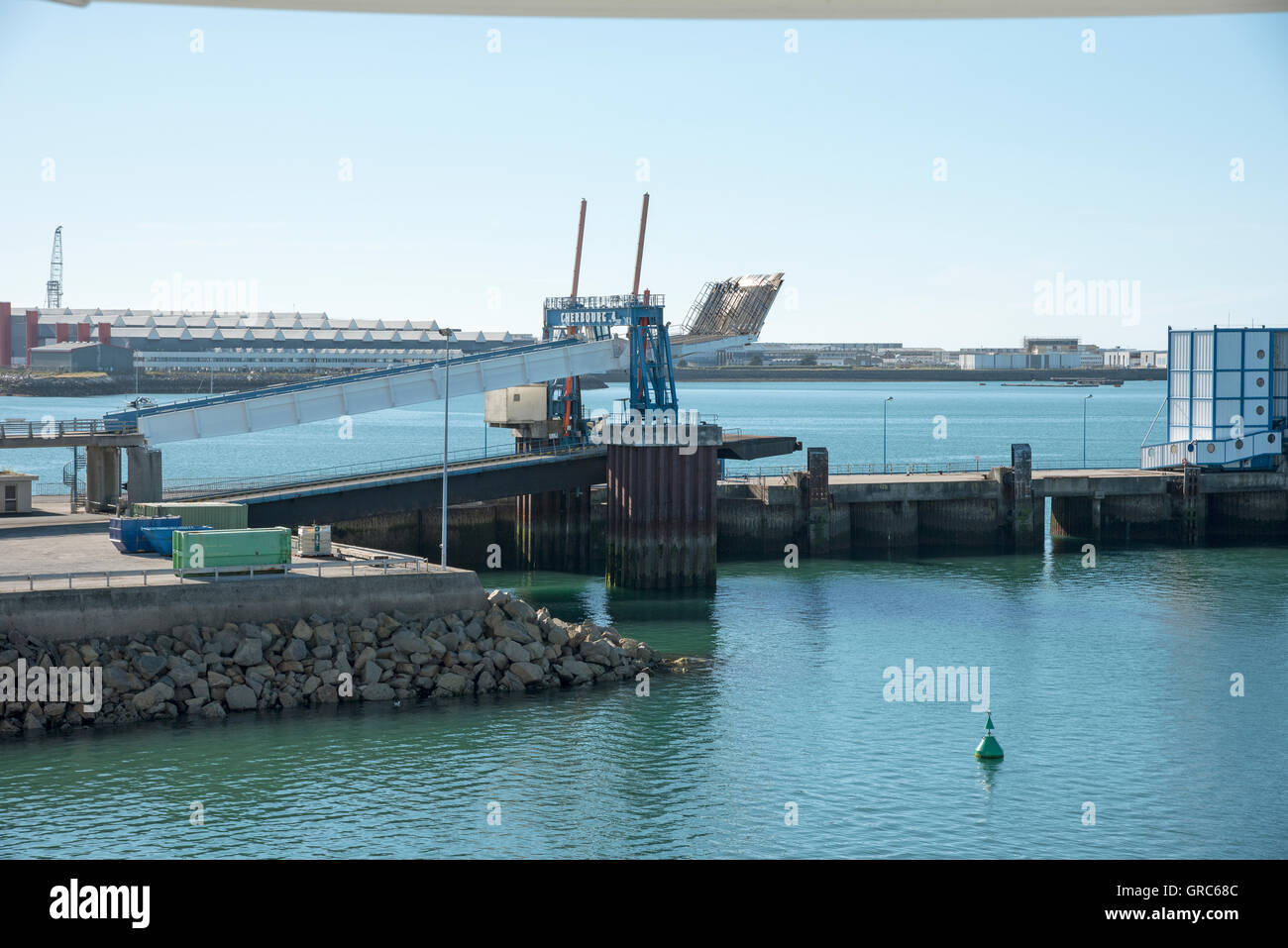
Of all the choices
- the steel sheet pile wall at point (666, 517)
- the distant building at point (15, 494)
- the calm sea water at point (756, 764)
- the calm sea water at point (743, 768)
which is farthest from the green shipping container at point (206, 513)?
the steel sheet pile wall at point (666, 517)

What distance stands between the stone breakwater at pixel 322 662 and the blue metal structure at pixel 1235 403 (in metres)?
48.0

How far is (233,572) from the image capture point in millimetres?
37219

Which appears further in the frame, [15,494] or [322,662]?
[15,494]

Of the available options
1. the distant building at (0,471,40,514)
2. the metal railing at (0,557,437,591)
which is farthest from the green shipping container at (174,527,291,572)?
the distant building at (0,471,40,514)

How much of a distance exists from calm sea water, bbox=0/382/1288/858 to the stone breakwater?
2.50 ft

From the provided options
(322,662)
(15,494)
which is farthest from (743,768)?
(15,494)

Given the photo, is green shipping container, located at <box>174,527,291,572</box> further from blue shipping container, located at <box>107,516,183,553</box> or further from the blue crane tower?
the blue crane tower

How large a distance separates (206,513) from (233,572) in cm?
834

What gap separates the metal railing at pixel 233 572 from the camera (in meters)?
35.2

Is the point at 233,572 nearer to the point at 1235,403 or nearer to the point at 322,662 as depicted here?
→ the point at 322,662

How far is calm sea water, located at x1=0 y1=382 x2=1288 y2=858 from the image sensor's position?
26422 mm

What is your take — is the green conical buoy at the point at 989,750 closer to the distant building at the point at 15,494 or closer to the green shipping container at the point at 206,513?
the green shipping container at the point at 206,513
